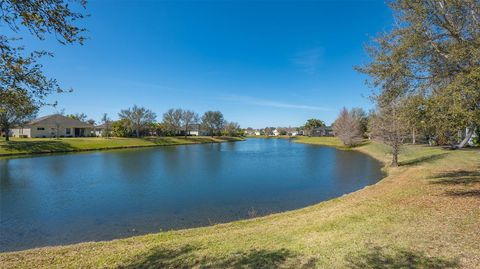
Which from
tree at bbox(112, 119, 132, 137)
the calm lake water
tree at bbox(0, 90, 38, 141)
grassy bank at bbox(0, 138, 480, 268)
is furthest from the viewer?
tree at bbox(112, 119, 132, 137)

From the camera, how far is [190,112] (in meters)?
102

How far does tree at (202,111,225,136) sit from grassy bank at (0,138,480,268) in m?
108

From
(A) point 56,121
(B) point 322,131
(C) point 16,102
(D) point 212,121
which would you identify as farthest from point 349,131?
(A) point 56,121

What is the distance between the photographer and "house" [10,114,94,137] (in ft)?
227

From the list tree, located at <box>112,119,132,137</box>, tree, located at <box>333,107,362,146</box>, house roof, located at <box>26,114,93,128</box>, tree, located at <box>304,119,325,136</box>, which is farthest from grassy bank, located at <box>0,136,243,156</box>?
tree, located at <box>304,119,325,136</box>

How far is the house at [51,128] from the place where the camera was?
2726 inches

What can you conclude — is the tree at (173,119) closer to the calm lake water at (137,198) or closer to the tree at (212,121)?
the tree at (212,121)

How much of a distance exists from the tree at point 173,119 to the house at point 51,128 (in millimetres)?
24498

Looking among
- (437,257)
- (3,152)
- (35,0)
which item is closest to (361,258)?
(437,257)

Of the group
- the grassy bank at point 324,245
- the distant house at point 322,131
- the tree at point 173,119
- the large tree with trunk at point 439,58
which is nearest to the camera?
the grassy bank at point 324,245

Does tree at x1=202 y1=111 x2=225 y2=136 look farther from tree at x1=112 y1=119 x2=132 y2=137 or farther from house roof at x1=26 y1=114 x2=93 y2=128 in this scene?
house roof at x1=26 y1=114 x2=93 y2=128

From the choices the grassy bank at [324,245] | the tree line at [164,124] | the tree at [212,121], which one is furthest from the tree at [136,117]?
the grassy bank at [324,245]

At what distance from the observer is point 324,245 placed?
6.84m

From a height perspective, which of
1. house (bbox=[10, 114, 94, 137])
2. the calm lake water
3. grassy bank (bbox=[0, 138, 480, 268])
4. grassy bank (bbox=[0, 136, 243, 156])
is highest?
house (bbox=[10, 114, 94, 137])
